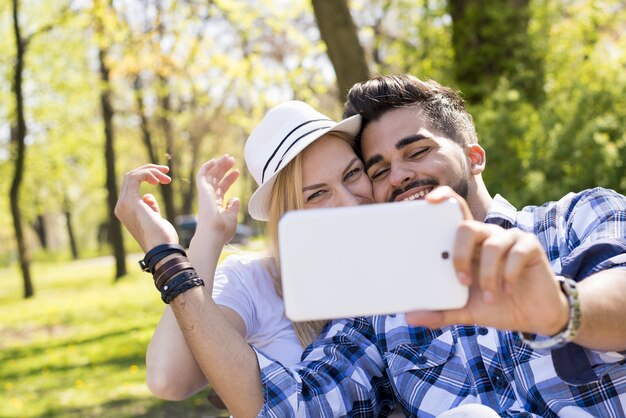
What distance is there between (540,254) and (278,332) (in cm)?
169

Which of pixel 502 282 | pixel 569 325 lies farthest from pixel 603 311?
pixel 502 282

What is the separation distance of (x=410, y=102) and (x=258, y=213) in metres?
0.83

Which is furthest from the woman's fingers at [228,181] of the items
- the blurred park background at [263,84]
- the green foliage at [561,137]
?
the green foliage at [561,137]

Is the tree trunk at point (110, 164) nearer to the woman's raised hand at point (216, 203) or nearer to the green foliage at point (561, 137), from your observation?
the green foliage at point (561, 137)

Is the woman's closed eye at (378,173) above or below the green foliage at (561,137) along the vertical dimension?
above

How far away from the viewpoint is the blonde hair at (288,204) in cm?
286

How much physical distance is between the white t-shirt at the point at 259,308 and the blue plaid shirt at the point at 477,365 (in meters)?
0.22

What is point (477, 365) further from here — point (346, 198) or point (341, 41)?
point (341, 41)

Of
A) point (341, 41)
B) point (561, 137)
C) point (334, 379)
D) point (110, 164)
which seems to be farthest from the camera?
point (110, 164)

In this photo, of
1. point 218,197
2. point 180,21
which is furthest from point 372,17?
point 218,197

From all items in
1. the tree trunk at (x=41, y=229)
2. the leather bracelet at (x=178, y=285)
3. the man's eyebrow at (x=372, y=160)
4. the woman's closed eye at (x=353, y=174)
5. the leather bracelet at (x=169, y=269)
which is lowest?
the tree trunk at (x=41, y=229)

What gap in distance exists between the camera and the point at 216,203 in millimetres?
2955

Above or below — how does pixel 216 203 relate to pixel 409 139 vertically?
below

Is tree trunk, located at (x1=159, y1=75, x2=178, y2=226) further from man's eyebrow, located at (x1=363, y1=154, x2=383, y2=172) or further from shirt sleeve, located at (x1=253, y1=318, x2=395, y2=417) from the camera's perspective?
shirt sleeve, located at (x1=253, y1=318, x2=395, y2=417)
